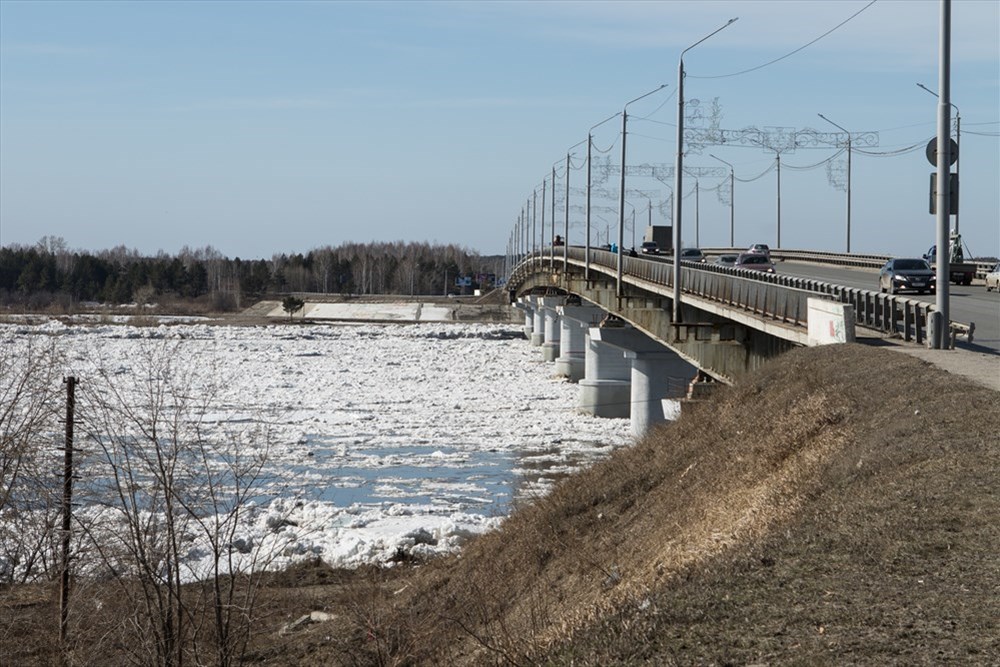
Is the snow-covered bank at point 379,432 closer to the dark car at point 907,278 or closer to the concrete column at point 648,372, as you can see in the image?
the concrete column at point 648,372

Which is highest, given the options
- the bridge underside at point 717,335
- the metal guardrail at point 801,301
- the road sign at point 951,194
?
the road sign at point 951,194

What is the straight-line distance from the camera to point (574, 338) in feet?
270

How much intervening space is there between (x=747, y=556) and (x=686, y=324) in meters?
22.6

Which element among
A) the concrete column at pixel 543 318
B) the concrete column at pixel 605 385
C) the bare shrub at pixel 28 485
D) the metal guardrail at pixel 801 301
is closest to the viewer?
the bare shrub at pixel 28 485

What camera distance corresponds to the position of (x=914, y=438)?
1393 cm

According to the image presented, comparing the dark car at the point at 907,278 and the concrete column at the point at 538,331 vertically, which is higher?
the dark car at the point at 907,278

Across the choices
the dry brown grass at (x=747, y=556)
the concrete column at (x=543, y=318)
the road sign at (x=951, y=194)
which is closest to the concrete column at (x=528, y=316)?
the concrete column at (x=543, y=318)

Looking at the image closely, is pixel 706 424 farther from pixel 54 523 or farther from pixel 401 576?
pixel 54 523

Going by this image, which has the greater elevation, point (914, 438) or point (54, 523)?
point (914, 438)

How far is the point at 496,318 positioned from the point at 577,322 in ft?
222

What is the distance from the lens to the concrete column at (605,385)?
59.0 metres

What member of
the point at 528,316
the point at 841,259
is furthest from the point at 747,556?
the point at 528,316

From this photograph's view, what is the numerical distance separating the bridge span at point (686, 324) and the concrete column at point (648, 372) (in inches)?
1.7

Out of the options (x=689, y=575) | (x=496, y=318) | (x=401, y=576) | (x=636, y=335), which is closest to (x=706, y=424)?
(x=401, y=576)
